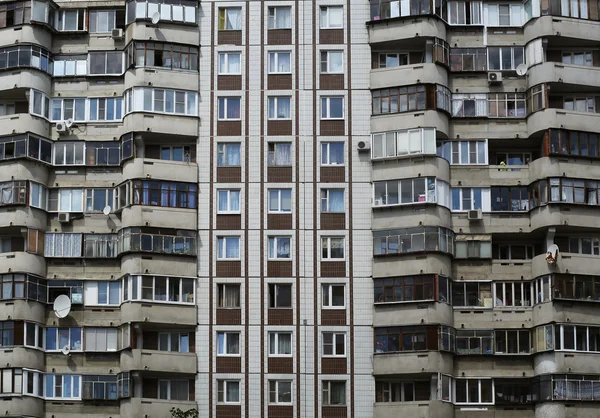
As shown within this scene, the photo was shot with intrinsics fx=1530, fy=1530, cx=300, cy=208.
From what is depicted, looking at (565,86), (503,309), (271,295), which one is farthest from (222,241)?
(565,86)

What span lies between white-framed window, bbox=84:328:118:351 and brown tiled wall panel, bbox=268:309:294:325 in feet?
30.3

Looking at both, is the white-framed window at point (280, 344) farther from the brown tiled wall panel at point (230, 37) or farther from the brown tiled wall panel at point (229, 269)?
the brown tiled wall panel at point (230, 37)

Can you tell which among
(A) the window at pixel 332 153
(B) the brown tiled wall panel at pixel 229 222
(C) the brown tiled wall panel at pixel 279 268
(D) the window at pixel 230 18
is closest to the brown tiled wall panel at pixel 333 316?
(C) the brown tiled wall panel at pixel 279 268

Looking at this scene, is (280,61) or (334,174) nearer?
(334,174)

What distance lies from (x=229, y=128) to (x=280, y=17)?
764 centimetres

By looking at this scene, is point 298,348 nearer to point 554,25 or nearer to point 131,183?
point 131,183

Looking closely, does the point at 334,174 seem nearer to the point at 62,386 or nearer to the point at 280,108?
the point at 280,108

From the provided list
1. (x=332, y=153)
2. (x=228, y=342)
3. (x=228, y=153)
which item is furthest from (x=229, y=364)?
(x=332, y=153)

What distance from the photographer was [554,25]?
91688 mm

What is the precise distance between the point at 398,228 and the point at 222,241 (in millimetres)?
10383

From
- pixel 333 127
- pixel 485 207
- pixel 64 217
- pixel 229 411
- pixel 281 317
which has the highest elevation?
pixel 333 127

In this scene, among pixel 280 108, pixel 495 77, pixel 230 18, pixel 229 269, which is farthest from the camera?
pixel 230 18

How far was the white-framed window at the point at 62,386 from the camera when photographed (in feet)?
291

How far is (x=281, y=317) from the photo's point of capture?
Result: 88.8 metres
